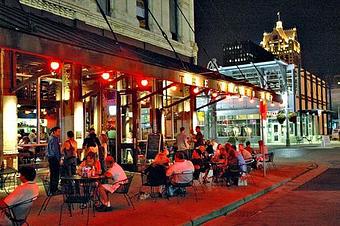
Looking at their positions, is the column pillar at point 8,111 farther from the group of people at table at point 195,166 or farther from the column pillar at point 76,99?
the group of people at table at point 195,166

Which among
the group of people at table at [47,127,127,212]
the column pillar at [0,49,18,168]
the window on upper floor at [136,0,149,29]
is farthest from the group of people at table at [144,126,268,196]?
the window on upper floor at [136,0,149,29]

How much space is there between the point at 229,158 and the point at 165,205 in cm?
447

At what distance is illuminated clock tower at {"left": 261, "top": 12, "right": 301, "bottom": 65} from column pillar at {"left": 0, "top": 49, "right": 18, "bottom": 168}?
473ft

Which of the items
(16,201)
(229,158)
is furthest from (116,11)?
(16,201)

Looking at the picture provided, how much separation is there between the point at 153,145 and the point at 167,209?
25.1ft

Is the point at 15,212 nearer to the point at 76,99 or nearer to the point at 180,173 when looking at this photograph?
the point at 180,173

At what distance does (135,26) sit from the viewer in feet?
70.8

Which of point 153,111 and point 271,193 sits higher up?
point 153,111

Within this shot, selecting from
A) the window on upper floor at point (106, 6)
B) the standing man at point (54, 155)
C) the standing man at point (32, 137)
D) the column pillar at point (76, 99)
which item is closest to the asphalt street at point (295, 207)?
the standing man at point (54, 155)

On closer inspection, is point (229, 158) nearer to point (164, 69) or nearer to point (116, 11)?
point (164, 69)

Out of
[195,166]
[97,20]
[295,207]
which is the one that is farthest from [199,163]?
[97,20]

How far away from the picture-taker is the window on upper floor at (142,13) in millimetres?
22922

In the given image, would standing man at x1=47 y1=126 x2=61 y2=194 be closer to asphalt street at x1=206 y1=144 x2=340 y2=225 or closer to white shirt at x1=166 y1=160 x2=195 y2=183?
white shirt at x1=166 y1=160 x2=195 y2=183

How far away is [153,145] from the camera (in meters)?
18.3
